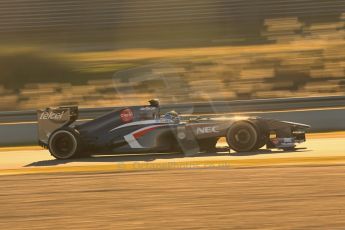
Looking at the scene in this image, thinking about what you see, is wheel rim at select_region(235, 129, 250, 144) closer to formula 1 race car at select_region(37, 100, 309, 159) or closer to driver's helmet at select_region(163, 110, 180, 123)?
formula 1 race car at select_region(37, 100, 309, 159)

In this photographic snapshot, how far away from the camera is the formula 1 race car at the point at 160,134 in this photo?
10836 mm

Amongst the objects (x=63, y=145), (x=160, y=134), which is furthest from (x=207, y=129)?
(x=63, y=145)

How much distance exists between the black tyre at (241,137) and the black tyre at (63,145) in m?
2.76

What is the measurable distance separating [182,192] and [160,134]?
150 inches

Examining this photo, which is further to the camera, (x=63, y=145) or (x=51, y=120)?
(x=51, y=120)

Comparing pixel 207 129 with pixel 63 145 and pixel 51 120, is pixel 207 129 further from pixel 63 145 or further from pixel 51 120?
pixel 51 120

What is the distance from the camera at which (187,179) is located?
26.8 ft

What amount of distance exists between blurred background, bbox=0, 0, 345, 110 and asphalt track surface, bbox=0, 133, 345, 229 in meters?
14.3

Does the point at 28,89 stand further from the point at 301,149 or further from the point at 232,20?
the point at 301,149

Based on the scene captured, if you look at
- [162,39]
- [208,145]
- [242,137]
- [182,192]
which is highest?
[162,39]

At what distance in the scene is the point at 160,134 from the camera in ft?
36.1

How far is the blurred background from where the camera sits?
2498 cm

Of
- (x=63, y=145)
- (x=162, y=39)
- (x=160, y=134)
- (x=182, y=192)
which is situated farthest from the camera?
(x=162, y=39)

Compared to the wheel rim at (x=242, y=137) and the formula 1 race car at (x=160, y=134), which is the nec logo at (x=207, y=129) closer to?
the formula 1 race car at (x=160, y=134)
